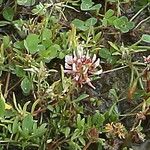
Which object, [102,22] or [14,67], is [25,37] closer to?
[14,67]

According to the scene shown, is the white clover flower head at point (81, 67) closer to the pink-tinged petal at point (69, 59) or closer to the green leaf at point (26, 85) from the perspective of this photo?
the pink-tinged petal at point (69, 59)

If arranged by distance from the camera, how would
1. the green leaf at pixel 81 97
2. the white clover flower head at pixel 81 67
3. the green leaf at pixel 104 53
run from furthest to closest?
1. the green leaf at pixel 104 53
2. the green leaf at pixel 81 97
3. the white clover flower head at pixel 81 67

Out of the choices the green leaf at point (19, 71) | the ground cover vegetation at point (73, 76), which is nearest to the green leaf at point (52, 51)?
the ground cover vegetation at point (73, 76)

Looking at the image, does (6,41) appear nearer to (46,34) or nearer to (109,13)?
(46,34)

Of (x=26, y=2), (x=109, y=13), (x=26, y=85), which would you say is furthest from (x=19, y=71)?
(x=109, y=13)

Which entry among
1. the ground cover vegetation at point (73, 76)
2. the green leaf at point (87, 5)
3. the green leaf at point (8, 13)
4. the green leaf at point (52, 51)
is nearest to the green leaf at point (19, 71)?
the ground cover vegetation at point (73, 76)

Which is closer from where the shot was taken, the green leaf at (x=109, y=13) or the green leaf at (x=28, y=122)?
the green leaf at (x=28, y=122)

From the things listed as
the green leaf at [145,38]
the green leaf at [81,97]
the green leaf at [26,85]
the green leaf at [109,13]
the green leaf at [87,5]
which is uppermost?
the green leaf at [87,5]

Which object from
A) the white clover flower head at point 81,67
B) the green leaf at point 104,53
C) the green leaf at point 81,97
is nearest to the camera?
the white clover flower head at point 81,67

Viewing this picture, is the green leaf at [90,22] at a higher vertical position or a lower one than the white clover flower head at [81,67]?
higher
